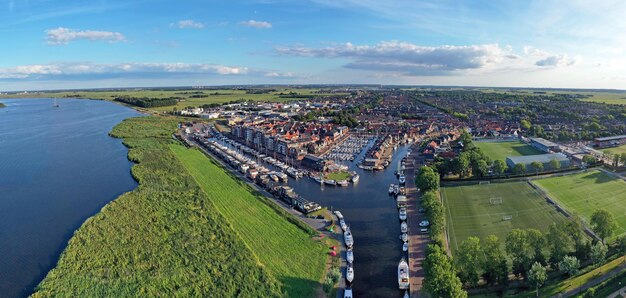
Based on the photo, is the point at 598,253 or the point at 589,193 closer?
the point at 598,253

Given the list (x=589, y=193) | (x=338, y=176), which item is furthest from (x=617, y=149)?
(x=338, y=176)

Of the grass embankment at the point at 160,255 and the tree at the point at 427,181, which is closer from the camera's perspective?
the grass embankment at the point at 160,255

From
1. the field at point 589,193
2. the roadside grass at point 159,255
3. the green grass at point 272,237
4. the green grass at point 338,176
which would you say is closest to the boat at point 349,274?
the green grass at point 272,237

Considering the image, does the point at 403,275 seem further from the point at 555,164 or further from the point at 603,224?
the point at 555,164

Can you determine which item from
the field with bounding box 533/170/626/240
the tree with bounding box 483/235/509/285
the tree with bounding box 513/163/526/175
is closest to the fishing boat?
the tree with bounding box 483/235/509/285

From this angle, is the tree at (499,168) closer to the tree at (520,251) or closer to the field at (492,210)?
the field at (492,210)

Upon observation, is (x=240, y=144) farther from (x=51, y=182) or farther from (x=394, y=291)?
(x=394, y=291)

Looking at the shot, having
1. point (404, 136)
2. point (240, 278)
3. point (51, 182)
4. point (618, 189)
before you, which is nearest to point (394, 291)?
point (240, 278)
